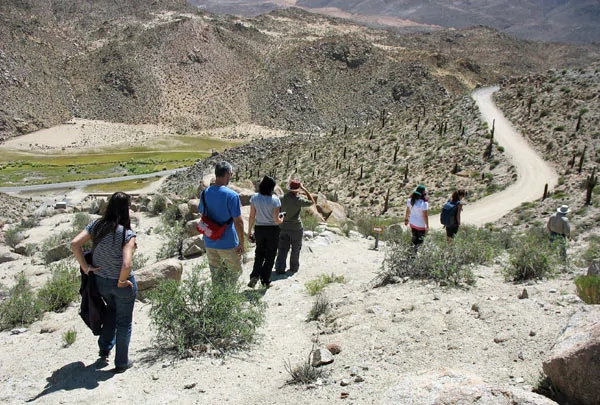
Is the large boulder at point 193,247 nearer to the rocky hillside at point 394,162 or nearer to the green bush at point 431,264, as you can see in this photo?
the green bush at point 431,264

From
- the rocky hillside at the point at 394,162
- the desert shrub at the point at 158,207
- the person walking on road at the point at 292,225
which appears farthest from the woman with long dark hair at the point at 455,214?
the rocky hillside at the point at 394,162

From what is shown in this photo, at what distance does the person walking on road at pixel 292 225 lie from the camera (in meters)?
9.11

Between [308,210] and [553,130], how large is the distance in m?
22.5

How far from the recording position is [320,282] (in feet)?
29.0

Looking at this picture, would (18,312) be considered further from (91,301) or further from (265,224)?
(265,224)

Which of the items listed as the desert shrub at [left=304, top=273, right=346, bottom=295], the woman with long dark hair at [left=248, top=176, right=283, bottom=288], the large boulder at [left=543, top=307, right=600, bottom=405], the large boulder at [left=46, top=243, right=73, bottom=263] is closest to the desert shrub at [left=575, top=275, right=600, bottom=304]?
the large boulder at [left=543, top=307, right=600, bottom=405]

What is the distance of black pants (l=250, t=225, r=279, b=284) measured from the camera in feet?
27.9

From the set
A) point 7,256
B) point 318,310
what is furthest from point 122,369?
point 7,256

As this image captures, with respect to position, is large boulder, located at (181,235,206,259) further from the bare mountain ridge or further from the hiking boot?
the bare mountain ridge

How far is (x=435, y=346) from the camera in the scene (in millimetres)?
5574

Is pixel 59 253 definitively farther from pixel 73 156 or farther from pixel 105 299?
pixel 73 156

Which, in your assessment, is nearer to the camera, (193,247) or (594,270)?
(594,270)

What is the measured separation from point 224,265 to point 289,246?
8.37ft

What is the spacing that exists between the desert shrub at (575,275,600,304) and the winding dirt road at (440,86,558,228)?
1625 centimetres
